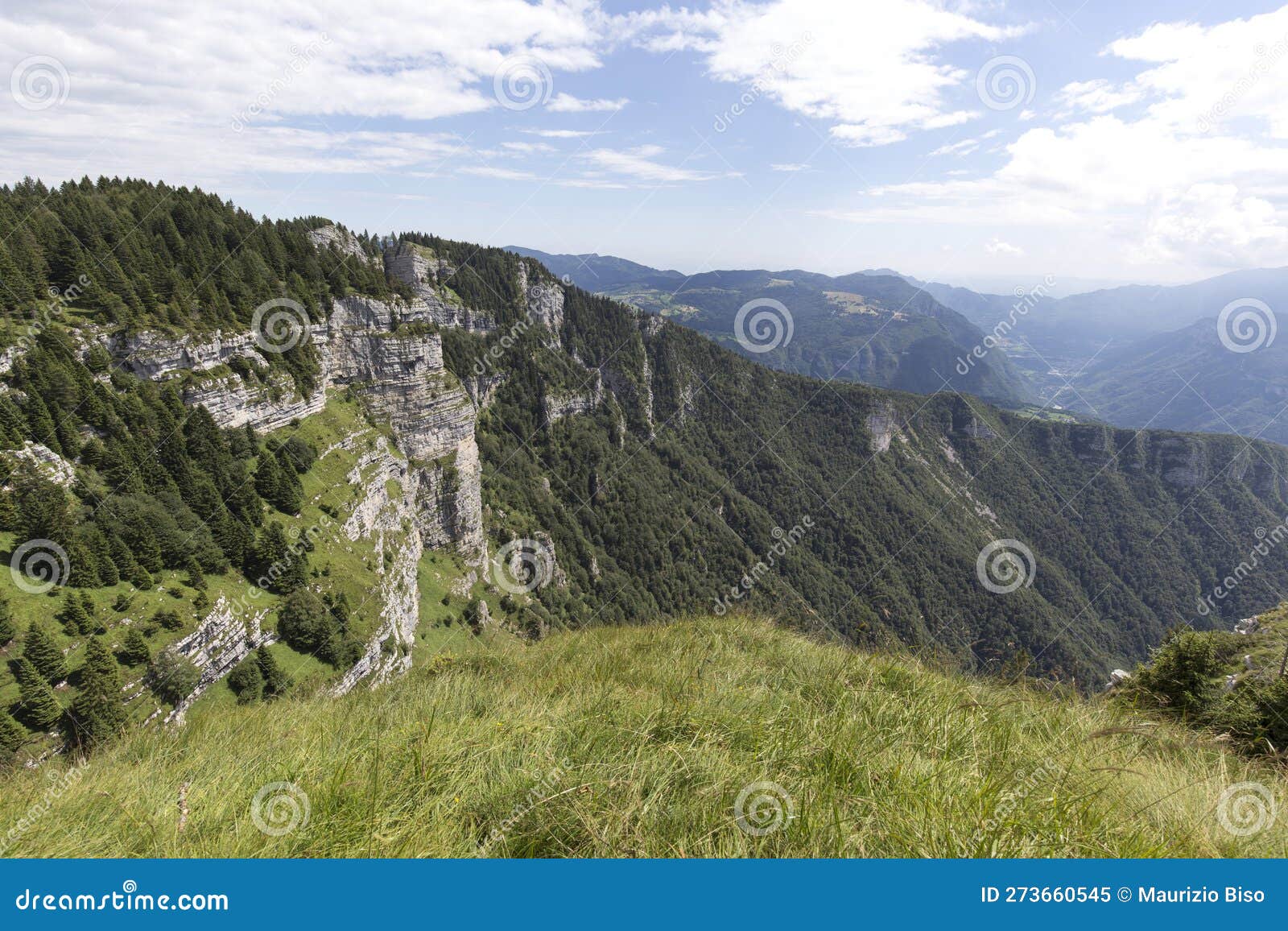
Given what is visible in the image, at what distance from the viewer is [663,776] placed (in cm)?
300

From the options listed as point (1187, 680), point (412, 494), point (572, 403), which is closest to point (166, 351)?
point (412, 494)

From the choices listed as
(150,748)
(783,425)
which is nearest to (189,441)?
(150,748)

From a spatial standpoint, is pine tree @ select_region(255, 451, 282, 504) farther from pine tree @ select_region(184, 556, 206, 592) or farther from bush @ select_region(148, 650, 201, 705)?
bush @ select_region(148, 650, 201, 705)

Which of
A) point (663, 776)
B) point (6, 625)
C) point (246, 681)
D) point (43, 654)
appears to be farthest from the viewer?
point (246, 681)

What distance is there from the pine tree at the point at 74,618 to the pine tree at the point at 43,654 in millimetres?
1807

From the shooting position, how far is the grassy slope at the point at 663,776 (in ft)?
8.37

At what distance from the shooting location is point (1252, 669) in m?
10.0

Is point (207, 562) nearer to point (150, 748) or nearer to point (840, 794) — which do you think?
point (150, 748)

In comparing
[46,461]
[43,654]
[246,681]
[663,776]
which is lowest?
[246,681]

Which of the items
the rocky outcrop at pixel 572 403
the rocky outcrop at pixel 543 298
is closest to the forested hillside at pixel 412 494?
the rocky outcrop at pixel 543 298

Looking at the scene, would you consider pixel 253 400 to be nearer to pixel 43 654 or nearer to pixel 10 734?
pixel 43 654

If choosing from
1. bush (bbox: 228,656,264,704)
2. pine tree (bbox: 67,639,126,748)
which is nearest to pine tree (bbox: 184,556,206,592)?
bush (bbox: 228,656,264,704)

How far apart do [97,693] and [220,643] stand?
29.0 feet

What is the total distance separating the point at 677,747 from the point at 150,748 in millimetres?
4641
